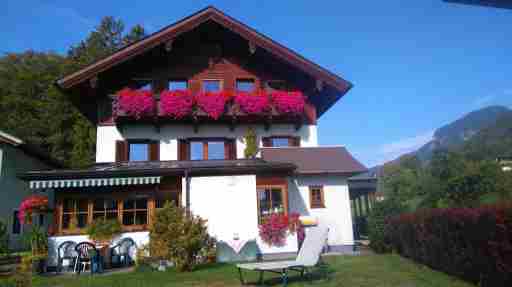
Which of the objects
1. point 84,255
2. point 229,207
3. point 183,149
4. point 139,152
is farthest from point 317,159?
point 84,255

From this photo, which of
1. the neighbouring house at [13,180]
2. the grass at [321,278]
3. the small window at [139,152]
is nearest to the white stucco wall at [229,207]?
the grass at [321,278]

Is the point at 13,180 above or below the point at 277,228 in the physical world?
above

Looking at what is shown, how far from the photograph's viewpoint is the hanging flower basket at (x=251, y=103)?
1852 cm

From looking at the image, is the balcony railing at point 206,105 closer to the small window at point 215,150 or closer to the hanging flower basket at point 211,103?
the hanging flower basket at point 211,103

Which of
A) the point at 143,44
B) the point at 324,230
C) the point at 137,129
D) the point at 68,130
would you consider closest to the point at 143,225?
the point at 137,129

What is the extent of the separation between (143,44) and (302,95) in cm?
847

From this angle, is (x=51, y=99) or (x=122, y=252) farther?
(x=51, y=99)

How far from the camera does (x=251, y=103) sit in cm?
1853

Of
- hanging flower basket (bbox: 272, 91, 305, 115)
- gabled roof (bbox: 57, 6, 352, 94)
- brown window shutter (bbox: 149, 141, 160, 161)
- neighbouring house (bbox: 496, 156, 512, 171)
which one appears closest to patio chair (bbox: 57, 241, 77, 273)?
brown window shutter (bbox: 149, 141, 160, 161)

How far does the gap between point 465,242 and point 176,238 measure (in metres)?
8.26

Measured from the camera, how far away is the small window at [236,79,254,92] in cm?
2043

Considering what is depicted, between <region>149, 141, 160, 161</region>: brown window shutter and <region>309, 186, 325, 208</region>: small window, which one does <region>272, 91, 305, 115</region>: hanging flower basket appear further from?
<region>149, 141, 160, 161</region>: brown window shutter

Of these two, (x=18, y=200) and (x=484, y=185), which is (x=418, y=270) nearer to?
(x=484, y=185)

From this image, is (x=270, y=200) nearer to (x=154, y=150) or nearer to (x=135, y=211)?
(x=135, y=211)
